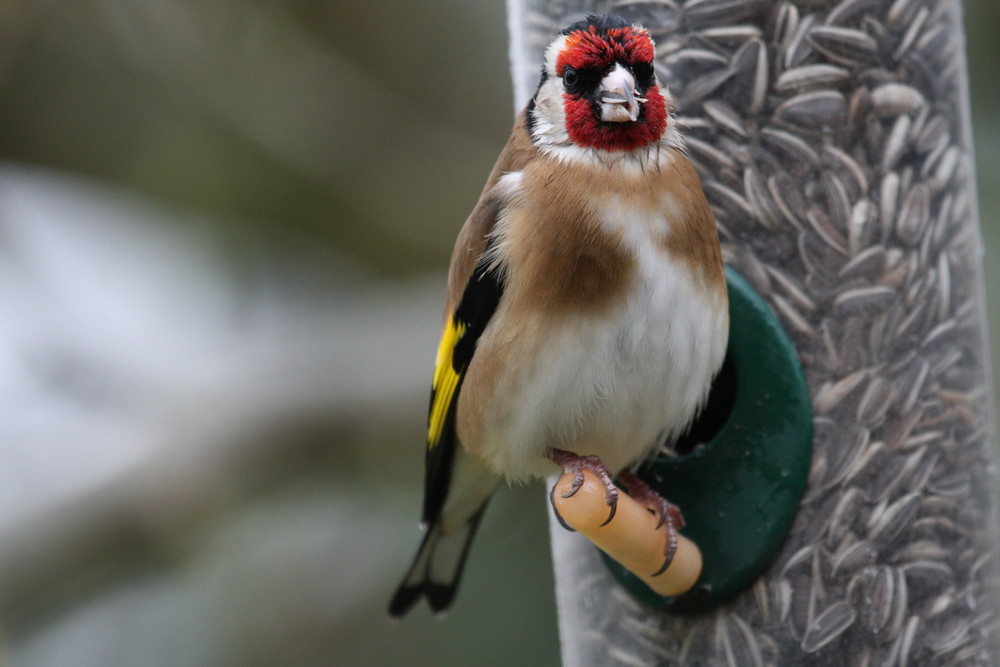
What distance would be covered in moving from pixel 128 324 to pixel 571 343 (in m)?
4.05

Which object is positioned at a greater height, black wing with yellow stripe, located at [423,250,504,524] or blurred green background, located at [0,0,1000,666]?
black wing with yellow stripe, located at [423,250,504,524]

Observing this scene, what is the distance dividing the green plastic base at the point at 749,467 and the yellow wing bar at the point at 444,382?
1.99ft

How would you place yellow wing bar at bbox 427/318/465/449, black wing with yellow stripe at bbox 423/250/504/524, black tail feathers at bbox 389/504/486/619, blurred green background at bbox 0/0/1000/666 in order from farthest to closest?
1. blurred green background at bbox 0/0/1000/666
2. black tail feathers at bbox 389/504/486/619
3. yellow wing bar at bbox 427/318/465/449
4. black wing with yellow stripe at bbox 423/250/504/524

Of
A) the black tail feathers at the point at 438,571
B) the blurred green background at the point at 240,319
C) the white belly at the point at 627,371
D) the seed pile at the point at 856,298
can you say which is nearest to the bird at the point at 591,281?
the white belly at the point at 627,371

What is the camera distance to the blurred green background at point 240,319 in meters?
4.98

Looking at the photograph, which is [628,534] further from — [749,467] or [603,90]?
[603,90]

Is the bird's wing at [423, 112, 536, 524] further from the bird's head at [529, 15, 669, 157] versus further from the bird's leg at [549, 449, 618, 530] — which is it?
the bird's leg at [549, 449, 618, 530]

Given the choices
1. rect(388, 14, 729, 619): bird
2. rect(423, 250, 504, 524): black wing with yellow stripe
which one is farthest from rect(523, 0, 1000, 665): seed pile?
rect(423, 250, 504, 524): black wing with yellow stripe

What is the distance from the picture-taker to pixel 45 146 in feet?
20.9

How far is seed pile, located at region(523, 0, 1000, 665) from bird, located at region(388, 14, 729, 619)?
0.22 meters

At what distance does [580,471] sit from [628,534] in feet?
0.77

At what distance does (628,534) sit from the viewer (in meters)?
2.34

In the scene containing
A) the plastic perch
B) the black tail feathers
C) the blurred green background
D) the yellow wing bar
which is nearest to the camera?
the plastic perch

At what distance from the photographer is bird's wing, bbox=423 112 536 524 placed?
8.82ft
